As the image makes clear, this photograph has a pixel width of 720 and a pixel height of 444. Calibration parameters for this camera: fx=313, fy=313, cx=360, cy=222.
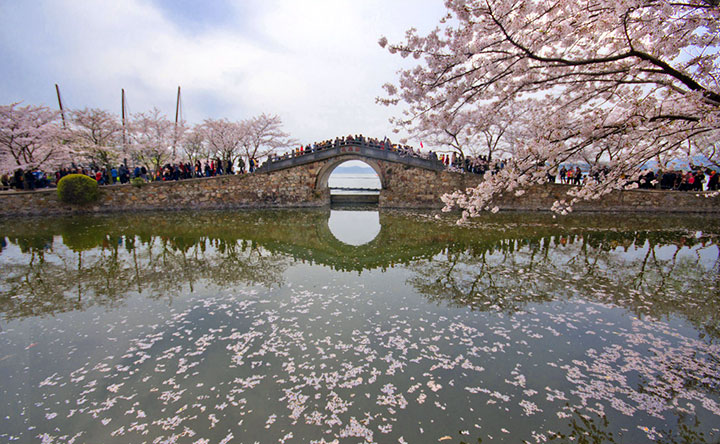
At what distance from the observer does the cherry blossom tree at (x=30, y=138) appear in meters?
17.5

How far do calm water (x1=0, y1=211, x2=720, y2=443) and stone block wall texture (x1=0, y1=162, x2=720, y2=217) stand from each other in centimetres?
1013

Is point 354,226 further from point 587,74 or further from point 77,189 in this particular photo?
point 77,189

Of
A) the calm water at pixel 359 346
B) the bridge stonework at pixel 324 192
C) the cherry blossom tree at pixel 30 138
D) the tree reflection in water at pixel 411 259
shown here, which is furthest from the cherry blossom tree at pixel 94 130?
the calm water at pixel 359 346

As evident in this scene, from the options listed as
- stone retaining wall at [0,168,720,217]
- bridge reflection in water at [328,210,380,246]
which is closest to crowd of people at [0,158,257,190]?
stone retaining wall at [0,168,720,217]

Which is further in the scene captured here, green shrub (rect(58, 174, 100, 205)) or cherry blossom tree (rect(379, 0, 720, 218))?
green shrub (rect(58, 174, 100, 205))

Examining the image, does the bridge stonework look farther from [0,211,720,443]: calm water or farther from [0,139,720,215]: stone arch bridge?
[0,211,720,443]: calm water

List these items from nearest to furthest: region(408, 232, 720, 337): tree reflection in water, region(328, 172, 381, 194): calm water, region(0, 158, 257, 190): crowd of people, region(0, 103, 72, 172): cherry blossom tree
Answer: region(408, 232, 720, 337): tree reflection in water → region(0, 103, 72, 172): cherry blossom tree → region(0, 158, 257, 190): crowd of people → region(328, 172, 381, 194): calm water

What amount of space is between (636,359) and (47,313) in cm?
985

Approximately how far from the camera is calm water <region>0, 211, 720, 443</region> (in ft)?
10.9

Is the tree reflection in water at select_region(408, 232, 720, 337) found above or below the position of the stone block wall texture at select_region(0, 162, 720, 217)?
below

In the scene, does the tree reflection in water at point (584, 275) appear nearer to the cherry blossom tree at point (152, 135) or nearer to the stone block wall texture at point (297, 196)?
the stone block wall texture at point (297, 196)

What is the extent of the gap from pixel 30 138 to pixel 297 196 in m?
15.4

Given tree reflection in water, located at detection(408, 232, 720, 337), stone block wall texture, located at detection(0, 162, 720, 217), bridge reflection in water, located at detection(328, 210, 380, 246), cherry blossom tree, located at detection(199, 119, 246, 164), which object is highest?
cherry blossom tree, located at detection(199, 119, 246, 164)

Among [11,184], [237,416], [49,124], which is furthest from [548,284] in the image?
[11,184]
